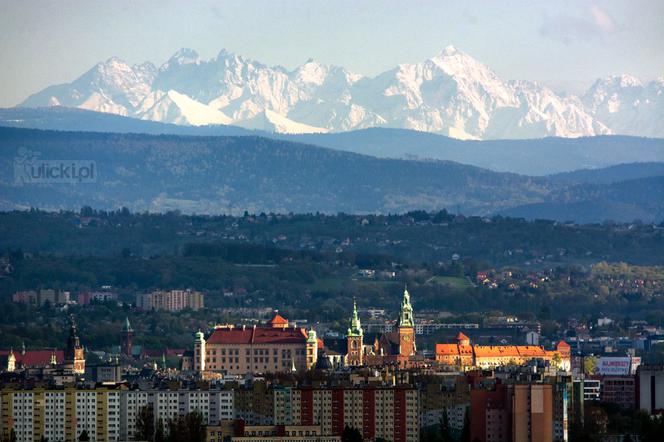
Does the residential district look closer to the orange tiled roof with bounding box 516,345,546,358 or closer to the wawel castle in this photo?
the wawel castle

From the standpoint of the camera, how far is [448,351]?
128625mm

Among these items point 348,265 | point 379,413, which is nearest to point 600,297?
point 348,265

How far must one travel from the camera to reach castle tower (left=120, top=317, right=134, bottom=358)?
437 ft

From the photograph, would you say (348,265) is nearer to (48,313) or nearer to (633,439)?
(48,313)

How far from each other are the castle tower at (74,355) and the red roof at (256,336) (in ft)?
21.1

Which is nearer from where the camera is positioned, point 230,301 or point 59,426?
point 59,426

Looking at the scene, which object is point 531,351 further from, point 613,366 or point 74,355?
point 74,355

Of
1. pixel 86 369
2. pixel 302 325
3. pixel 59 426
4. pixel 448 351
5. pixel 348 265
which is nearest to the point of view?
pixel 59 426

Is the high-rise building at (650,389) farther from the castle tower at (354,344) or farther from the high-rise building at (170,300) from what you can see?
the high-rise building at (170,300)

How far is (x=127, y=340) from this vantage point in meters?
136

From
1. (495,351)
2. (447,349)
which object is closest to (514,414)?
(447,349)

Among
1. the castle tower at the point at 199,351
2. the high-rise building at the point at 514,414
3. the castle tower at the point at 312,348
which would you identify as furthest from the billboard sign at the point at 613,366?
the high-rise building at the point at 514,414

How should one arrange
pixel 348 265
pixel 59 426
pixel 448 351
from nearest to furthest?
pixel 59 426
pixel 448 351
pixel 348 265

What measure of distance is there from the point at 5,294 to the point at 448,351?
160 ft
